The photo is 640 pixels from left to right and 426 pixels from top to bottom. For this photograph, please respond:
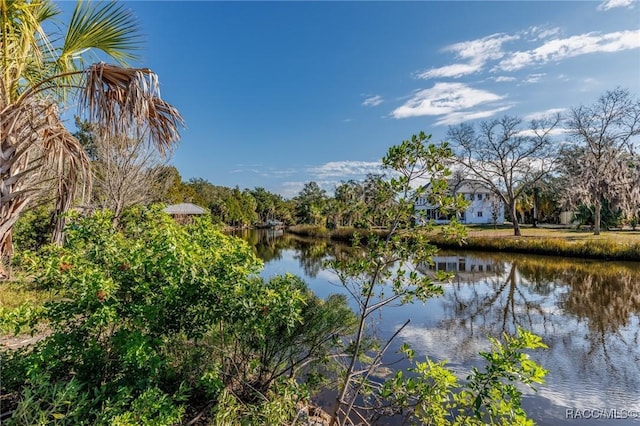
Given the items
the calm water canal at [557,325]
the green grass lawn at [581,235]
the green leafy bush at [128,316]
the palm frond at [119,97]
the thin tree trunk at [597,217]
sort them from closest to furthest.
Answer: the green leafy bush at [128,316] < the palm frond at [119,97] < the calm water canal at [557,325] < the green grass lawn at [581,235] < the thin tree trunk at [597,217]

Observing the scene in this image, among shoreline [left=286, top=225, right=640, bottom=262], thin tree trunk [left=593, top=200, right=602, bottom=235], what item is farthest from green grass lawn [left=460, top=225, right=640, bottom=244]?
thin tree trunk [left=593, top=200, right=602, bottom=235]

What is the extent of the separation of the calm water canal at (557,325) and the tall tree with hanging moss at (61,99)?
309 centimetres

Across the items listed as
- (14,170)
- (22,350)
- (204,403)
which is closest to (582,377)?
(204,403)

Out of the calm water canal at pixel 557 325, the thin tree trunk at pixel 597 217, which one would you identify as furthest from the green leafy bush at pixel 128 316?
the thin tree trunk at pixel 597 217

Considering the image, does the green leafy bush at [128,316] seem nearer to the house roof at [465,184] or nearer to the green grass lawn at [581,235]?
the house roof at [465,184]

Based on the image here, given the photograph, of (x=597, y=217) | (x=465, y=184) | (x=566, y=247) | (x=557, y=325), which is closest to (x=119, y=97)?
(x=557, y=325)

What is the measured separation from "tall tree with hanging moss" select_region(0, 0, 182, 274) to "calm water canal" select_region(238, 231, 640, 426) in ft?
10.1

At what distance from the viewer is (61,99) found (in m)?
4.76

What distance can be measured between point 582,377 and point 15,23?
9.48 m

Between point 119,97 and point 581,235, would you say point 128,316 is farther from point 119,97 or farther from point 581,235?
point 581,235

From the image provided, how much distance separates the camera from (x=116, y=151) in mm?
11391

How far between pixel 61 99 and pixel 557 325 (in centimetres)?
1071

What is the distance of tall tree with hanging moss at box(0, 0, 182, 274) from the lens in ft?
11.9

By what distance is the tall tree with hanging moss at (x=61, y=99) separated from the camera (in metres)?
3.63
